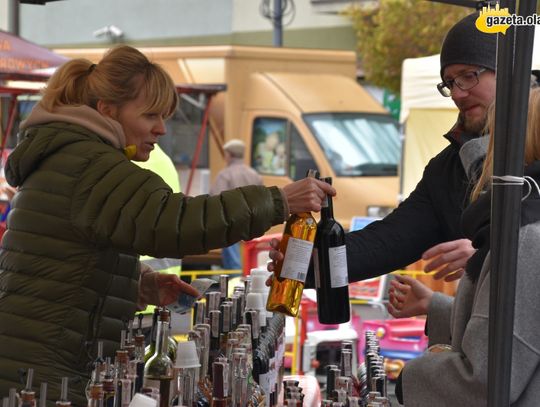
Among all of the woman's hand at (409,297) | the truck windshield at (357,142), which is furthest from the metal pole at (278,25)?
the woman's hand at (409,297)

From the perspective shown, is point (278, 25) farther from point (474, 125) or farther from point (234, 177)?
point (474, 125)

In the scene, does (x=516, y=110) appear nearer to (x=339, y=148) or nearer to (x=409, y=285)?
(x=409, y=285)

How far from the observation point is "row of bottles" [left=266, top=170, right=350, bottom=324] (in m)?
3.18

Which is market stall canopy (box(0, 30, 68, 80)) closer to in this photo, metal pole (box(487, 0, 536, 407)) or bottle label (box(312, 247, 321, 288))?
bottle label (box(312, 247, 321, 288))

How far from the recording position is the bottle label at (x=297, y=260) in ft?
10.3

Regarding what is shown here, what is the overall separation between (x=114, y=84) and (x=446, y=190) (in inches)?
46.3

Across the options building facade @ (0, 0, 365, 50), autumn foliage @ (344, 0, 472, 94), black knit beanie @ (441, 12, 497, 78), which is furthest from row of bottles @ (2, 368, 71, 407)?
building facade @ (0, 0, 365, 50)

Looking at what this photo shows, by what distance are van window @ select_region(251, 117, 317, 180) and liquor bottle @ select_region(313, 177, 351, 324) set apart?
10.9 metres

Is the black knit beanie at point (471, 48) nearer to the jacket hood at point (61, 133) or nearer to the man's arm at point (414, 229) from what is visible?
the man's arm at point (414, 229)

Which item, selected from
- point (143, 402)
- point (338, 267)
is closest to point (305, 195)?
point (338, 267)

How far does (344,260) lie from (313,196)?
1.08 feet

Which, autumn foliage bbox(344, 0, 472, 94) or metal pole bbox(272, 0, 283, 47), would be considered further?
autumn foliage bbox(344, 0, 472, 94)

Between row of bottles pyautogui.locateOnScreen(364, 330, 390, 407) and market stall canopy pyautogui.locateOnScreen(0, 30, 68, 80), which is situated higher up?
market stall canopy pyautogui.locateOnScreen(0, 30, 68, 80)

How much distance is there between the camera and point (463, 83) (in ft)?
11.9
